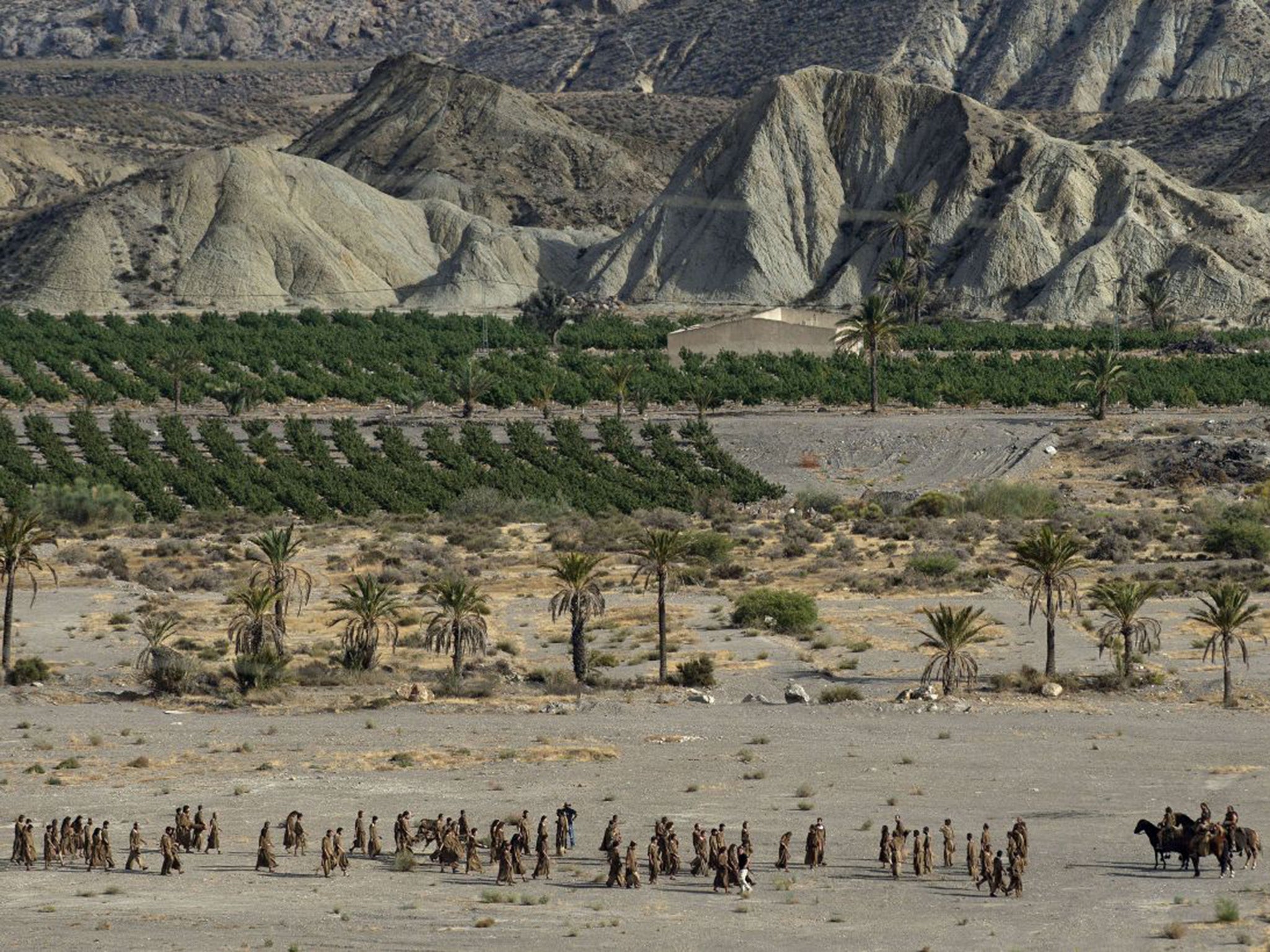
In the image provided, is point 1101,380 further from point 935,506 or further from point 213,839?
point 213,839

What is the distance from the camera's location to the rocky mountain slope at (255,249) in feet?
539

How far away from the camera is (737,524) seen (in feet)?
285

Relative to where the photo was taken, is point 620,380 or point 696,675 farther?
point 620,380

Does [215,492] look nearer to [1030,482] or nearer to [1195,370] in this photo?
[1030,482]

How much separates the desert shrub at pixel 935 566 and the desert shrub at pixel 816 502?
1681 centimetres

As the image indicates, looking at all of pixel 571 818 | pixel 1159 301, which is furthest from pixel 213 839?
pixel 1159 301

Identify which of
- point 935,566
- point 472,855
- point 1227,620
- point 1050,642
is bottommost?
point 472,855

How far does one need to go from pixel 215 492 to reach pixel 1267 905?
2694 inches

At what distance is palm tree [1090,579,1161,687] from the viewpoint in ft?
181

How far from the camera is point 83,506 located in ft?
293

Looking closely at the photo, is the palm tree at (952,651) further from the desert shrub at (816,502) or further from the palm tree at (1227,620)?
the desert shrub at (816,502)

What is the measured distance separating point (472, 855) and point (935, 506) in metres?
52.2

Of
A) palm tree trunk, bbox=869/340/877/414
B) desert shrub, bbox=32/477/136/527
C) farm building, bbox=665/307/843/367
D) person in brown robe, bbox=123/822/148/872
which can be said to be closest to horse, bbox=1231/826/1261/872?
person in brown robe, bbox=123/822/148/872

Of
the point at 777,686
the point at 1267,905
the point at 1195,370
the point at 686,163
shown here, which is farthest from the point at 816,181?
the point at 1267,905
